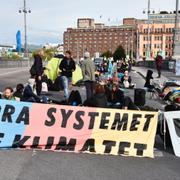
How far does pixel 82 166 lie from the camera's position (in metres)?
6.80

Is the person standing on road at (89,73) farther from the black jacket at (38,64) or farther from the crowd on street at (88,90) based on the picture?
the black jacket at (38,64)

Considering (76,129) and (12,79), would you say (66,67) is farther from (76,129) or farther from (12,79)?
(12,79)

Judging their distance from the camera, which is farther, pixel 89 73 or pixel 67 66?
pixel 67 66

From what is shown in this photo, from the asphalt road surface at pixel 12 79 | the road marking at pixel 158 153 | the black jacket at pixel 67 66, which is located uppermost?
the black jacket at pixel 67 66

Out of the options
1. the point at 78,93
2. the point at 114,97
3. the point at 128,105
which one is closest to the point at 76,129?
the point at 128,105

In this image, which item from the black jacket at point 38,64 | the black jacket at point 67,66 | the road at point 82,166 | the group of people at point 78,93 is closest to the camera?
the road at point 82,166

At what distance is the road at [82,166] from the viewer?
622 cm

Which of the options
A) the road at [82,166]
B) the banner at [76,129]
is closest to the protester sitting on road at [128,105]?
the banner at [76,129]

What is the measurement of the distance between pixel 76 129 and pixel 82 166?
4.33ft

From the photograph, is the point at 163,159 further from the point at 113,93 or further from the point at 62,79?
the point at 62,79

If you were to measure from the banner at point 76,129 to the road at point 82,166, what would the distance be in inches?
11.2

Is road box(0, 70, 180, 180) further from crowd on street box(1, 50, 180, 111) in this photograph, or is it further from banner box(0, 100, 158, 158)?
crowd on street box(1, 50, 180, 111)

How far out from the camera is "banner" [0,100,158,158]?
7.91 meters

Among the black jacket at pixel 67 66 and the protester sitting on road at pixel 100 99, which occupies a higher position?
the black jacket at pixel 67 66
